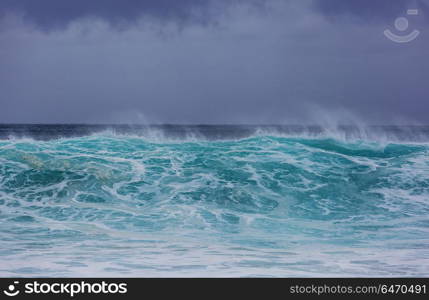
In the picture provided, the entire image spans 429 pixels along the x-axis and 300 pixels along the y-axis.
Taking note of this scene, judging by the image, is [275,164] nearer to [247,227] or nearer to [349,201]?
[349,201]

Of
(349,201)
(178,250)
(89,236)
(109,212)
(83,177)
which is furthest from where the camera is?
(83,177)

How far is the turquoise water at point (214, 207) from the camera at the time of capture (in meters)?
5.98

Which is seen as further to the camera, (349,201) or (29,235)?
(349,201)

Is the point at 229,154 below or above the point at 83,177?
above

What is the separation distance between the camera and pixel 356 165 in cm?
1174

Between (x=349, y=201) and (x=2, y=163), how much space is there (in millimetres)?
8084

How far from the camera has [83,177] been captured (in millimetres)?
10703

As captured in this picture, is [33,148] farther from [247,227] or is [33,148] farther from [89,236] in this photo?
[247,227]

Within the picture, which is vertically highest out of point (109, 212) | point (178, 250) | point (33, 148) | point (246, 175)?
point (33, 148)

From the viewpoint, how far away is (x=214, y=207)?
9.36 metres

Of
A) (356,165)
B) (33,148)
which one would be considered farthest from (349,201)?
(33,148)

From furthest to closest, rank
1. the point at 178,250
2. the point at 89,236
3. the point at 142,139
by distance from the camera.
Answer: the point at 142,139, the point at 89,236, the point at 178,250

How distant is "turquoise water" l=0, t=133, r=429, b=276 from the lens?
5.98 m

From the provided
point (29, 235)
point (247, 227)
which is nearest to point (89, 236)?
point (29, 235)
